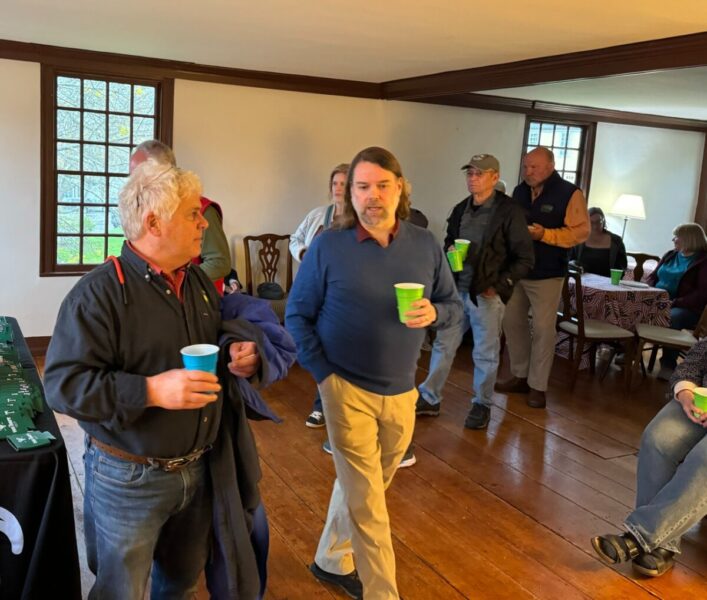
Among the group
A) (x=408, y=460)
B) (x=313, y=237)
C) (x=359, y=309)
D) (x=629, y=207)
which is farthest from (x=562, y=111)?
(x=359, y=309)

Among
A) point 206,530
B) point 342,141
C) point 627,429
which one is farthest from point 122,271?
point 342,141

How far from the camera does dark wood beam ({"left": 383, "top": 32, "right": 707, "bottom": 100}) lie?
3731mm

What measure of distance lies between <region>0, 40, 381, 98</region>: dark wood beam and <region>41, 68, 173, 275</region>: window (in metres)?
0.10

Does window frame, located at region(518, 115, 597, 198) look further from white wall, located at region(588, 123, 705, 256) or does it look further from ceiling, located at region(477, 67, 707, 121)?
ceiling, located at region(477, 67, 707, 121)

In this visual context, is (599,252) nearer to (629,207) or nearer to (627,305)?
(627,305)

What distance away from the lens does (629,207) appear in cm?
793

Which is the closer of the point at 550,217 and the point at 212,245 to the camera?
the point at 212,245

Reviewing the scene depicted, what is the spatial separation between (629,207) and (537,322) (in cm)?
408

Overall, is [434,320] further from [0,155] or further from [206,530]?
[0,155]

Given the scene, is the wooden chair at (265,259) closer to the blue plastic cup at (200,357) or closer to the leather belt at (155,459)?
the leather belt at (155,459)

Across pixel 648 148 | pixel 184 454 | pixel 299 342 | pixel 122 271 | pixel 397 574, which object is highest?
pixel 648 148

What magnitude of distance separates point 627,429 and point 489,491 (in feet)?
4.70

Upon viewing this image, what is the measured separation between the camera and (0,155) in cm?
500

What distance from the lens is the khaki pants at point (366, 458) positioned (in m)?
2.18
